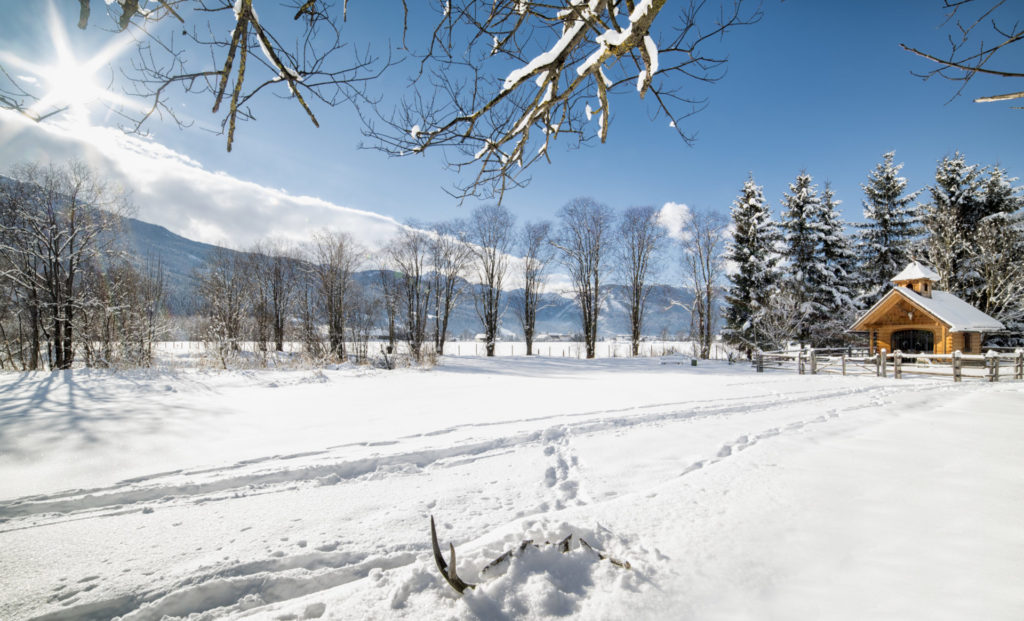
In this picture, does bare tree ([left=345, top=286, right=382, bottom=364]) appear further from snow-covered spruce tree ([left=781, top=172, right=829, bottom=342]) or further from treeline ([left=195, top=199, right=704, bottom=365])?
snow-covered spruce tree ([left=781, top=172, right=829, bottom=342])

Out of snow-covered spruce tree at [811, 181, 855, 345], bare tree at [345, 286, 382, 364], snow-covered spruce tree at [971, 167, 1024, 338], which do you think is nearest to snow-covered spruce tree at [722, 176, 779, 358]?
snow-covered spruce tree at [811, 181, 855, 345]

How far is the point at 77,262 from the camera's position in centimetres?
1481

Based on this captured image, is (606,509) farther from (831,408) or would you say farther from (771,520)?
(831,408)

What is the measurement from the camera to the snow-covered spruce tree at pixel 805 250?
2291cm

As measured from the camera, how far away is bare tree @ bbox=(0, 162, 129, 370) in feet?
45.1

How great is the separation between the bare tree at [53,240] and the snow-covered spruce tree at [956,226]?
4288 cm

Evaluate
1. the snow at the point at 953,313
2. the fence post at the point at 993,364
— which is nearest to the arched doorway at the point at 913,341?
the snow at the point at 953,313

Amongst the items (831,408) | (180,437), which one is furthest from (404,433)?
(831,408)

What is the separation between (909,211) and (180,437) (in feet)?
119

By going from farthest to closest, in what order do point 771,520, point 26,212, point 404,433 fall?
point 26,212 < point 404,433 < point 771,520

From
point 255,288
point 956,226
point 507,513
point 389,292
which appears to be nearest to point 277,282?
point 255,288

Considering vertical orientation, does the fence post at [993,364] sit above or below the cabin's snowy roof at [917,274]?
below

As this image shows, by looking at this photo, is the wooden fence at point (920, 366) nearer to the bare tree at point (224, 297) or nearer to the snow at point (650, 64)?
the snow at point (650, 64)

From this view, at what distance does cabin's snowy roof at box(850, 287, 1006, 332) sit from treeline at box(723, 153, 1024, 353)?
12.6ft
